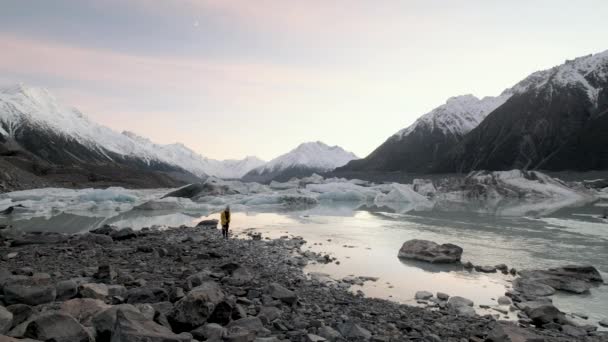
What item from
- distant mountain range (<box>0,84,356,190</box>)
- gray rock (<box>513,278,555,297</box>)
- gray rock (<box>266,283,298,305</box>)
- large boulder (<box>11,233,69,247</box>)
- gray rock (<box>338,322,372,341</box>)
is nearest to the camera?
gray rock (<box>338,322,372,341</box>)

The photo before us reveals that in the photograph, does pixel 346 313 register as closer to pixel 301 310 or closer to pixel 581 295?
pixel 301 310

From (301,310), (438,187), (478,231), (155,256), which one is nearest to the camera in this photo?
(301,310)

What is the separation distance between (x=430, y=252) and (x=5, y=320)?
1024 centimetres

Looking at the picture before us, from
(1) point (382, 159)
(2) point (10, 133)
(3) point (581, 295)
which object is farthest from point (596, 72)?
(2) point (10, 133)

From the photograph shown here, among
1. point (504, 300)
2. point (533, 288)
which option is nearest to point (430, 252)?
point (533, 288)

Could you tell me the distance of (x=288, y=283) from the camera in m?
8.66

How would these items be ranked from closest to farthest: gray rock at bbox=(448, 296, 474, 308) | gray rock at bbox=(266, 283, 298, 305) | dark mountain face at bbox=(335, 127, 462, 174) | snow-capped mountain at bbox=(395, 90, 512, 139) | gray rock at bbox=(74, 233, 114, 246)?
gray rock at bbox=(266, 283, 298, 305), gray rock at bbox=(448, 296, 474, 308), gray rock at bbox=(74, 233, 114, 246), dark mountain face at bbox=(335, 127, 462, 174), snow-capped mountain at bbox=(395, 90, 512, 139)

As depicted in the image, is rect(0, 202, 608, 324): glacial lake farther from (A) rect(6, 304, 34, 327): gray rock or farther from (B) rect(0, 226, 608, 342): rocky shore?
(A) rect(6, 304, 34, 327): gray rock

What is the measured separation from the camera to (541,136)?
11700cm

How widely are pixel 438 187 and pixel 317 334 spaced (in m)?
44.8

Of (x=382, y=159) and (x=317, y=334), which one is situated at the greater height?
(x=382, y=159)

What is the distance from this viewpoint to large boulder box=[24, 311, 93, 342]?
4.30m

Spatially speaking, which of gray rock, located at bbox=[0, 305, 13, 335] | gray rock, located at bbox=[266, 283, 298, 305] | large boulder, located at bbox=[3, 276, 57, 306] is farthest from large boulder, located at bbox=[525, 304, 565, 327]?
large boulder, located at bbox=[3, 276, 57, 306]

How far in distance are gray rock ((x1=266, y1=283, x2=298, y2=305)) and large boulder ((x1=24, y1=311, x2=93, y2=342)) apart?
316 cm
